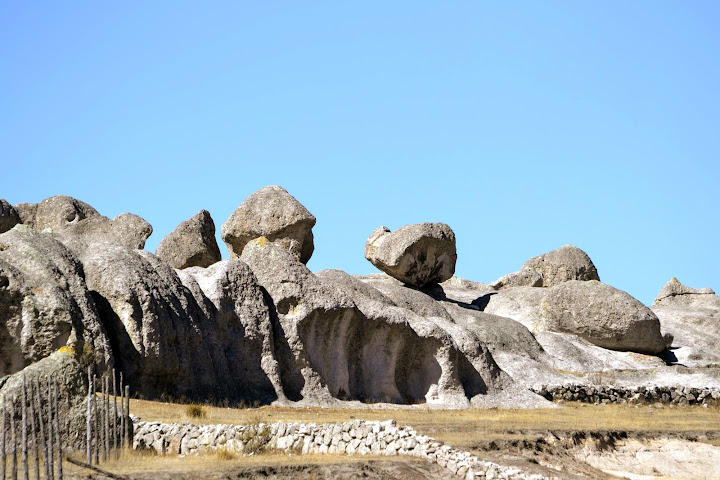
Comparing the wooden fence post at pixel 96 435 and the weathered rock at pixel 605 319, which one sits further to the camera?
the weathered rock at pixel 605 319

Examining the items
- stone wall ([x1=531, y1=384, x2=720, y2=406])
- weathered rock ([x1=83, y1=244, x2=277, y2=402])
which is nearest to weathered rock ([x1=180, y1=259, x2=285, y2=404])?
weathered rock ([x1=83, y1=244, x2=277, y2=402])

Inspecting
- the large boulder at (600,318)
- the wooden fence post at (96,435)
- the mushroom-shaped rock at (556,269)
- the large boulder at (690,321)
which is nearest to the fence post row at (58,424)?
the wooden fence post at (96,435)

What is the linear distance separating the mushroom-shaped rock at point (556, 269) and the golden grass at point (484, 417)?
21654 millimetres

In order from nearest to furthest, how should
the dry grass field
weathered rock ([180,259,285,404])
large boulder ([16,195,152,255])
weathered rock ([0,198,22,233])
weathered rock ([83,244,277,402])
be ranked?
the dry grass field
weathered rock ([83,244,277,402])
weathered rock ([180,259,285,404])
weathered rock ([0,198,22,233])
large boulder ([16,195,152,255])

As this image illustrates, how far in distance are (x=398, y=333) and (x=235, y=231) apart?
45.2ft

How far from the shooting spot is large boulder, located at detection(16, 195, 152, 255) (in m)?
49.3

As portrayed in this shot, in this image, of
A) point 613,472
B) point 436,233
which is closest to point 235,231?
point 436,233

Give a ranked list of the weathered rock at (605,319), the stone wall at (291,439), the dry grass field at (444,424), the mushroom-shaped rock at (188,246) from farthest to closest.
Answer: the weathered rock at (605,319) → the mushroom-shaped rock at (188,246) → the stone wall at (291,439) → the dry grass field at (444,424)

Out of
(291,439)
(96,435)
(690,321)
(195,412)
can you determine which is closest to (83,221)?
(195,412)

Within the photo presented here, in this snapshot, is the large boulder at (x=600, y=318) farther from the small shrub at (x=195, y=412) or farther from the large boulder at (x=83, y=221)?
the small shrub at (x=195, y=412)

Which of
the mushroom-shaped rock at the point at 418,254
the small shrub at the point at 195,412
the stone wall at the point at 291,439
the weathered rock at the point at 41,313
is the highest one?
the mushroom-shaped rock at the point at 418,254

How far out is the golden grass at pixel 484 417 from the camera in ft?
78.7

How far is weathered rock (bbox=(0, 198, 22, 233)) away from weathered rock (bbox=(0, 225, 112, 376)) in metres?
22.5

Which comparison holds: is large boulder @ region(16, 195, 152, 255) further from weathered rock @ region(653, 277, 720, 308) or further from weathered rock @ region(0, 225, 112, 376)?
weathered rock @ region(653, 277, 720, 308)
